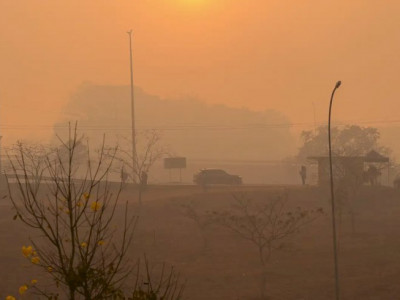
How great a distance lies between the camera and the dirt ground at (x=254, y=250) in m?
36.6

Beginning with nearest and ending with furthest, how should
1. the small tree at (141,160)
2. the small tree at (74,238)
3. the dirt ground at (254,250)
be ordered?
the small tree at (74,238)
the dirt ground at (254,250)
the small tree at (141,160)

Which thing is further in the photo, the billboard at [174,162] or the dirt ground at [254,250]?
the billboard at [174,162]

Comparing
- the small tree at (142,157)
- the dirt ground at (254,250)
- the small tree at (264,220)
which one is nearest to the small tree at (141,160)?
the small tree at (142,157)

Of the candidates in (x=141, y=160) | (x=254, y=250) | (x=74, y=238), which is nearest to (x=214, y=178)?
(x=254, y=250)

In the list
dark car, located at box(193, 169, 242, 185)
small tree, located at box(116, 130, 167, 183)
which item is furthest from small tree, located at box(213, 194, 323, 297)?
dark car, located at box(193, 169, 242, 185)

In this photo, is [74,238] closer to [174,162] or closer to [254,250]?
[254,250]

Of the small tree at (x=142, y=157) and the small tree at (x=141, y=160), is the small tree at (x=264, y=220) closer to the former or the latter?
the small tree at (x=141, y=160)

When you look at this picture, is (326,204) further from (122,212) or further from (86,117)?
(86,117)

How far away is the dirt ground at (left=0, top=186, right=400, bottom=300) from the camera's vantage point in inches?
1442

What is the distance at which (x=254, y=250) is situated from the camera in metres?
45.8

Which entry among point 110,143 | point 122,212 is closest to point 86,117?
point 110,143

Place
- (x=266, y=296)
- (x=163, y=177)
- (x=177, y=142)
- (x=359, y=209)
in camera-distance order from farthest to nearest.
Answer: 1. (x=177, y=142)
2. (x=163, y=177)
3. (x=359, y=209)
4. (x=266, y=296)

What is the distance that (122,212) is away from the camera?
55.1m

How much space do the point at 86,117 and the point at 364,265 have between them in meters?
145
